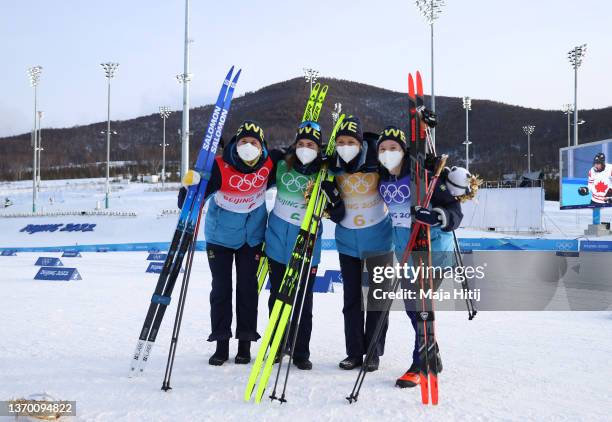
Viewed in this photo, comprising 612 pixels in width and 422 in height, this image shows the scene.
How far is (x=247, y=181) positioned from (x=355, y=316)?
4.11 feet

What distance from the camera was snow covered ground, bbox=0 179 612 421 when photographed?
2785 millimetres

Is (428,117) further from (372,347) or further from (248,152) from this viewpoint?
(372,347)

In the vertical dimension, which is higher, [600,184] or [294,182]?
[600,184]

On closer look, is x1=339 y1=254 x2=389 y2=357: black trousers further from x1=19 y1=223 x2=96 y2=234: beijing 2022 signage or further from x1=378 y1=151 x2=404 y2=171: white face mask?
x1=19 y1=223 x2=96 y2=234: beijing 2022 signage

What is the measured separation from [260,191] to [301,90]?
14590 cm

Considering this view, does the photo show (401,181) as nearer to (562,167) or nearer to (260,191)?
(260,191)

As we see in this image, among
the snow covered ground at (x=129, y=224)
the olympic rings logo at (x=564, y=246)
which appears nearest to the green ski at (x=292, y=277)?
the olympic rings logo at (x=564, y=246)

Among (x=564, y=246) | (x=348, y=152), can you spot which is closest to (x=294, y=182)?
(x=348, y=152)

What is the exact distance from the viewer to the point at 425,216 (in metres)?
3.11


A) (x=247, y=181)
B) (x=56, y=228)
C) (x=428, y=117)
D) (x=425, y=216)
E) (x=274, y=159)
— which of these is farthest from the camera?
(x=56, y=228)

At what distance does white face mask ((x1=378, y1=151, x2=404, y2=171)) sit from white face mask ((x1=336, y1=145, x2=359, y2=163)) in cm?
20

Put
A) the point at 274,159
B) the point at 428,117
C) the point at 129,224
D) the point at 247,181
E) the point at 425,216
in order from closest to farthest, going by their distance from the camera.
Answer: the point at 425,216, the point at 428,117, the point at 247,181, the point at 274,159, the point at 129,224

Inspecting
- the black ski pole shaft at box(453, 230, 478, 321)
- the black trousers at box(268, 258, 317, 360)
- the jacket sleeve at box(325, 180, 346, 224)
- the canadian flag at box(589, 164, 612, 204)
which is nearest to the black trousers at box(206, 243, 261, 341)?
the black trousers at box(268, 258, 317, 360)

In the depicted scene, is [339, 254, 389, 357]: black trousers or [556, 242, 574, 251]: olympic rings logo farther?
[556, 242, 574, 251]: olympic rings logo
